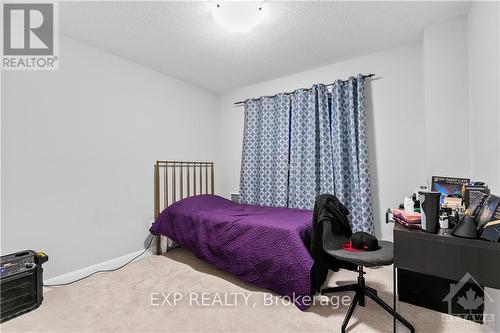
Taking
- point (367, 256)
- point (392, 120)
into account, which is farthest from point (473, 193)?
point (392, 120)

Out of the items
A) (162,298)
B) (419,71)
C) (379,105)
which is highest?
(419,71)

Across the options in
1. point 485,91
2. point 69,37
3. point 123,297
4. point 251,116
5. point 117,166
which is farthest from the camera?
point 251,116

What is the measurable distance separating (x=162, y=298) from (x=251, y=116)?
8.65 ft

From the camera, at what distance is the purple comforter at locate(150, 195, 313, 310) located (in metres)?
1.87

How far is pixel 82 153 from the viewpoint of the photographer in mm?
2426

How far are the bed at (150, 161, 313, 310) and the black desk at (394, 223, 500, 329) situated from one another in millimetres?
727

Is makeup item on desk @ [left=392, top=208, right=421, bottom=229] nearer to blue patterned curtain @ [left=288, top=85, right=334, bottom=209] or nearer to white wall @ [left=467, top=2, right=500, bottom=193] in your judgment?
white wall @ [left=467, top=2, right=500, bottom=193]

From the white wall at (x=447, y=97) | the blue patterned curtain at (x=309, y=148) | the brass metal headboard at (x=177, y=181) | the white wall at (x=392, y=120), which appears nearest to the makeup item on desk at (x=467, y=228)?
the white wall at (x=447, y=97)

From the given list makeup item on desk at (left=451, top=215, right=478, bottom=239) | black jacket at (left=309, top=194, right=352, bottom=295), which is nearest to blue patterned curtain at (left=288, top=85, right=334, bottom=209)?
black jacket at (left=309, top=194, right=352, bottom=295)

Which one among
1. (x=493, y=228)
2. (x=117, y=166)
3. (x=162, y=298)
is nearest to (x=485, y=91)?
(x=493, y=228)

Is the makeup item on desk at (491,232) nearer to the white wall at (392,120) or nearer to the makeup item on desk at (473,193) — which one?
the makeup item on desk at (473,193)

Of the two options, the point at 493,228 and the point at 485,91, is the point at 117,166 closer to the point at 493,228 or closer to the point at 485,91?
the point at 493,228

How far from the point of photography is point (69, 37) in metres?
2.33

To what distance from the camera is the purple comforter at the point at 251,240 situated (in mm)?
1866
